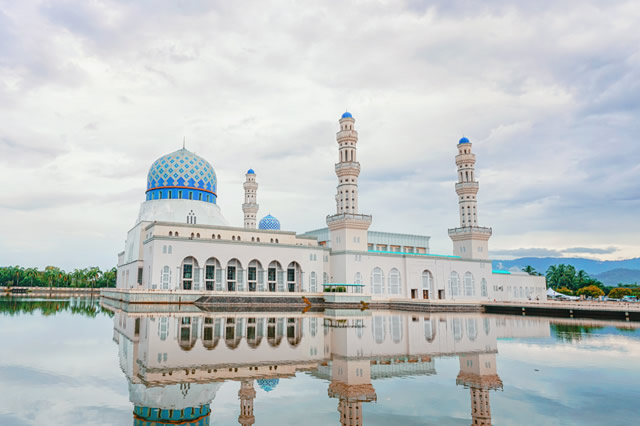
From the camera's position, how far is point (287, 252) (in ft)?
145

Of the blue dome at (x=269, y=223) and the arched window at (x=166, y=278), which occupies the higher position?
the blue dome at (x=269, y=223)

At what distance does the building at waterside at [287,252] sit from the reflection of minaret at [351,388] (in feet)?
87.5

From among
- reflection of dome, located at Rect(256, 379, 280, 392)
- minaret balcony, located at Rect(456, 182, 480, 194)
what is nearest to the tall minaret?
minaret balcony, located at Rect(456, 182, 480, 194)

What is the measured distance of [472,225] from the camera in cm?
5059

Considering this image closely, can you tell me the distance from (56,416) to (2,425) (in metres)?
0.70

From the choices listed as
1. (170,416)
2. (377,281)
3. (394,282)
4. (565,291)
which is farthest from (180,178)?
(565,291)

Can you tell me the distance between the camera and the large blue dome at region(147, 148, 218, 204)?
4844cm

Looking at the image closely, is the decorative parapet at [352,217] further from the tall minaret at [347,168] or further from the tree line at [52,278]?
the tree line at [52,278]

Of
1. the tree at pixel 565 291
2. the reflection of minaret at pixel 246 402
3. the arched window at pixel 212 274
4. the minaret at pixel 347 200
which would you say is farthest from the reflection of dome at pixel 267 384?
the tree at pixel 565 291

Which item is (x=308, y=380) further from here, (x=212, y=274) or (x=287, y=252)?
(x=287, y=252)

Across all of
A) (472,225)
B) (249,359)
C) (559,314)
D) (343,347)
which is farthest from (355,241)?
(249,359)

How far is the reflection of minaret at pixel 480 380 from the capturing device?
732 cm

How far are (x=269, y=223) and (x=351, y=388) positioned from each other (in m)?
48.0

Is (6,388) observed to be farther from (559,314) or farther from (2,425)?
(559,314)
